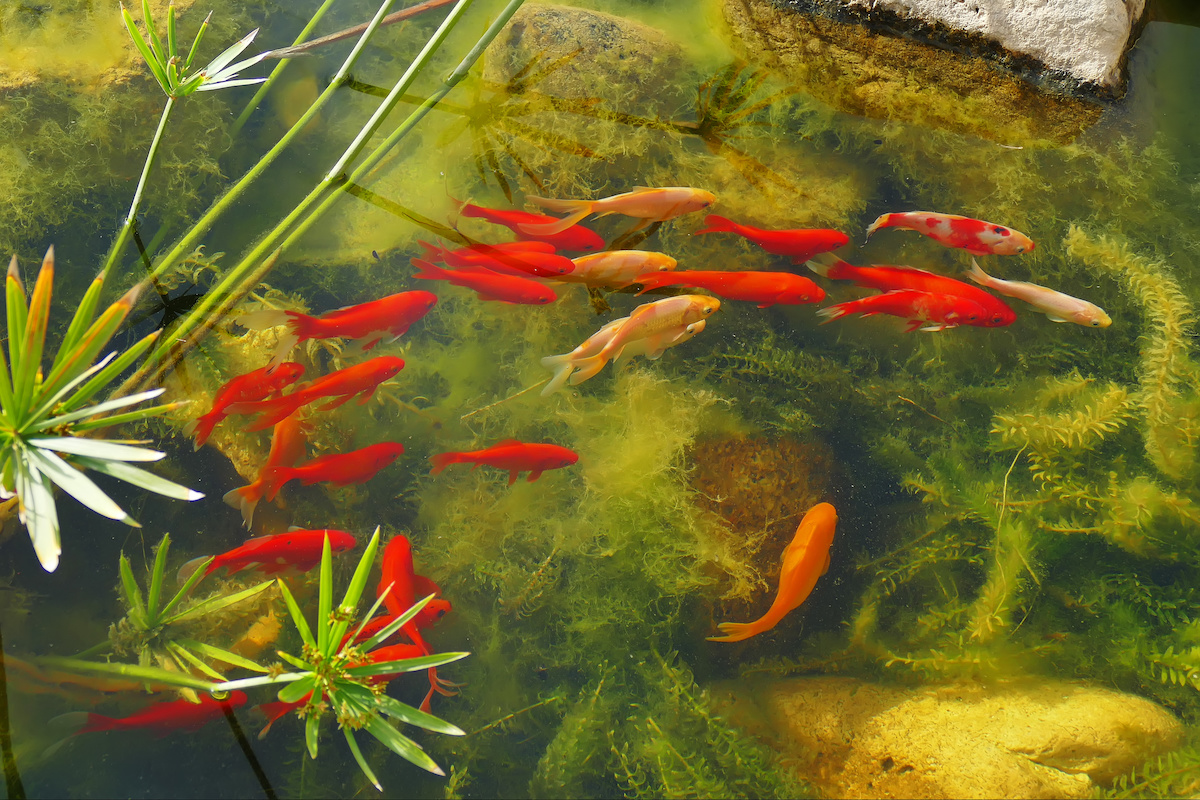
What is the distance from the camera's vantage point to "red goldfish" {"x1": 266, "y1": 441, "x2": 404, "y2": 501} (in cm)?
359

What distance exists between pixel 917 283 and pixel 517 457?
2.58 m

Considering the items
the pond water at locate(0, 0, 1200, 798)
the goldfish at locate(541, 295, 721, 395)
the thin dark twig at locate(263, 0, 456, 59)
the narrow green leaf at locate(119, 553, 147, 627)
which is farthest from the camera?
the thin dark twig at locate(263, 0, 456, 59)

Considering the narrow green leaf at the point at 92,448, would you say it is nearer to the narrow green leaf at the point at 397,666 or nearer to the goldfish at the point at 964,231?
the narrow green leaf at the point at 397,666

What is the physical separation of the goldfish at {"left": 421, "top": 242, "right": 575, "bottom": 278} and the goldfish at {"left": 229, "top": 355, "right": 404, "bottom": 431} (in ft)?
2.62

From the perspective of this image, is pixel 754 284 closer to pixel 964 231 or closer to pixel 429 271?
pixel 964 231

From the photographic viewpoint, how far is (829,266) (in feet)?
13.4

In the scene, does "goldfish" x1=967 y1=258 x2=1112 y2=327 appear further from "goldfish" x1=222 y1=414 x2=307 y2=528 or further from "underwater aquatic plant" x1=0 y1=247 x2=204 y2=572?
"underwater aquatic plant" x1=0 y1=247 x2=204 y2=572

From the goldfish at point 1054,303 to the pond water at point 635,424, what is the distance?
150 mm

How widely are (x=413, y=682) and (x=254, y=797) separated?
867 millimetres

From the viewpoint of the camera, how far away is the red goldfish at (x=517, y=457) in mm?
3678

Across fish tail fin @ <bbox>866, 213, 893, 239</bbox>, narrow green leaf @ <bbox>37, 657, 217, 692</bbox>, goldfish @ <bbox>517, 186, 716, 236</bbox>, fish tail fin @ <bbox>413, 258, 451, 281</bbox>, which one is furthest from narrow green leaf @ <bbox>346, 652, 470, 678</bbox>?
fish tail fin @ <bbox>866, 213, 893, 239</bbox>

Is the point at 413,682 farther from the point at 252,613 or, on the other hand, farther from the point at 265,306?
the point at 265,306

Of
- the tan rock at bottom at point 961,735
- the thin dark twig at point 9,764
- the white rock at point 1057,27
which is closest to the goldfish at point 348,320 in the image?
the thin dark twig at point 9,764

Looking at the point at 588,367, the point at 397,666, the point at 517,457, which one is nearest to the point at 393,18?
the point at 588,367
